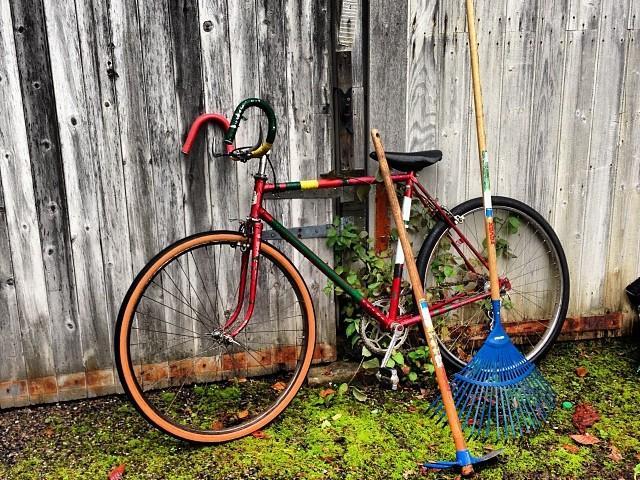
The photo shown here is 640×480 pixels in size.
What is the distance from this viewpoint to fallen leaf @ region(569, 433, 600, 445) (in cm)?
279

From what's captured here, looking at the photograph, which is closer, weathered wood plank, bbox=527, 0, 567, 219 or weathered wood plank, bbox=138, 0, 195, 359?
weathered wood plank, bbox=138, 0, 195, 359

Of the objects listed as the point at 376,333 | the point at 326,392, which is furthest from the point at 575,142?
the point at 326,392

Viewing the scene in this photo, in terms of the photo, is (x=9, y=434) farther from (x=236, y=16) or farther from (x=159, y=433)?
(x=236, y=16)

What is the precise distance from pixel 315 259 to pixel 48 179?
1.30m

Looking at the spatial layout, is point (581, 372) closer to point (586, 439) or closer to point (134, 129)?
point (586, 439)

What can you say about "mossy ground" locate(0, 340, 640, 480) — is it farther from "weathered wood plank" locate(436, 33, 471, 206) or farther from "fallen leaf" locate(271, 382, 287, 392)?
"weathered wood plank" locate(436, 33, 471, 206)

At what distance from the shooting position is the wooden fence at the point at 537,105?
3115 mm

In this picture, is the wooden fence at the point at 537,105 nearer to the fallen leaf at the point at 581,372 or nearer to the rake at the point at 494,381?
the rake at the point at 494,381

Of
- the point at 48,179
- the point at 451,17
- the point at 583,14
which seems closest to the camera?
the point at 48,179

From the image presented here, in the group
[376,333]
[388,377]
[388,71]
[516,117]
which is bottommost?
[388,377]

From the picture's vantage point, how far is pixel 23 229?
2900mm

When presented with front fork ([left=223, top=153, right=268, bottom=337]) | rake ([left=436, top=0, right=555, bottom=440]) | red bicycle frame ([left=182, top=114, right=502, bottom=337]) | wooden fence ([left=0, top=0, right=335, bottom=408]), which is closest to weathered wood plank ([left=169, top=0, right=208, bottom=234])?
wooden fence ([left=0, top=0, right=335, bottom=408])

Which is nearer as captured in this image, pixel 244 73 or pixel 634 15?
pixel 244 73

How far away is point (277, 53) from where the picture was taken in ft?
9.71
